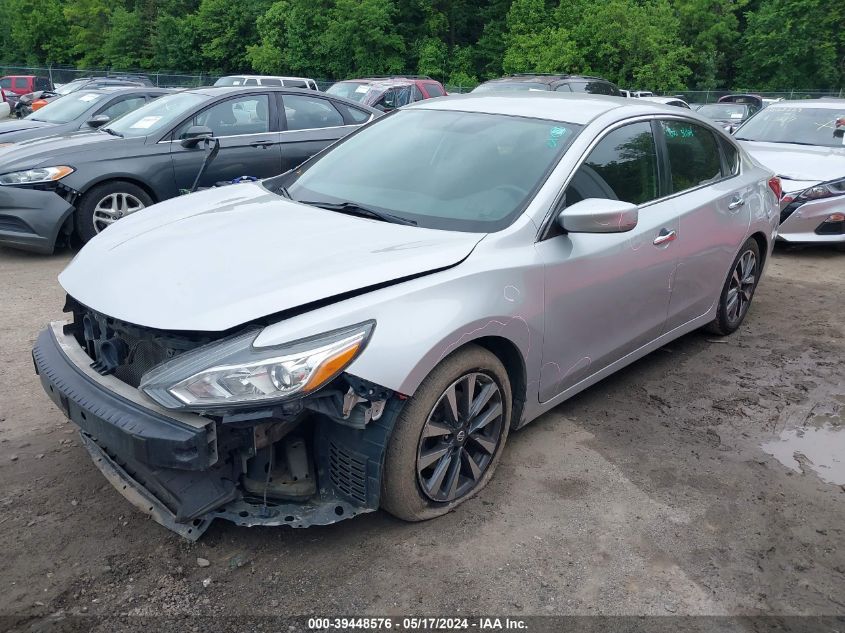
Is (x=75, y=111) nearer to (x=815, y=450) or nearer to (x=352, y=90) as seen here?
(x=352, y=90)

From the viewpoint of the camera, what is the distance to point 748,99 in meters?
21.0

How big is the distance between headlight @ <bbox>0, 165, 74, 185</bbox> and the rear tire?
28 centimetres

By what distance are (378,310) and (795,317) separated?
4598mm

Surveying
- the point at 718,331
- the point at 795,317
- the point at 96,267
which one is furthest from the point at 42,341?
the point at 795,317

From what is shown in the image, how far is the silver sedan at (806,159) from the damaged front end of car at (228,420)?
655 centimetres

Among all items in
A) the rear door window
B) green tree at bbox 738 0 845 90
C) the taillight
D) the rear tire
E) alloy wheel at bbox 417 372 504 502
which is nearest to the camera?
alloy wheel at bbox 417 372 504 502

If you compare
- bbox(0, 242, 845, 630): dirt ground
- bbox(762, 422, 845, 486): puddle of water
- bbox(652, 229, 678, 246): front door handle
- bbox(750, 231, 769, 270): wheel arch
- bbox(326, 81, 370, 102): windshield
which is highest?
bbox(326, 81, 370, 102): windshield

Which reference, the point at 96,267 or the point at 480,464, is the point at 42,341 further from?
the point at 480,464

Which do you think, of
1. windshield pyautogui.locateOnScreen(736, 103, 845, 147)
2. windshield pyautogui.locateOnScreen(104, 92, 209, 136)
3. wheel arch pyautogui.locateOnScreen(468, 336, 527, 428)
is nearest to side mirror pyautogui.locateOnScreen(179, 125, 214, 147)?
windshield pyautogui.locateOnScreen(104, 92, 209, 136)

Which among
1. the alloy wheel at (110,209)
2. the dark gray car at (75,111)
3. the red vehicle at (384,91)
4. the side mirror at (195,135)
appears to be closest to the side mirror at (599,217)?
the side mirror at (195,135)

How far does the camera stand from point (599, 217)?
318cm

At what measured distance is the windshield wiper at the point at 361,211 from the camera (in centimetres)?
335

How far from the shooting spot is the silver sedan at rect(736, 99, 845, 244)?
7625 mm

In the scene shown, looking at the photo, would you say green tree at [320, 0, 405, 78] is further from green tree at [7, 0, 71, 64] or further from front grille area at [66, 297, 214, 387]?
front grille area at [66, 297, 214, 387]
